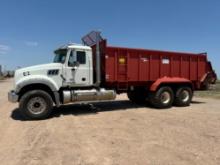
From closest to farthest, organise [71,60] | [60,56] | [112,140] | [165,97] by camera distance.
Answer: [112,140]
[71,60]
[60,56]
[165,97]

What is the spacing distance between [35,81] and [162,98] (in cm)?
613

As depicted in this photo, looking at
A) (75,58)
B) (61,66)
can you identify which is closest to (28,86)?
(61,66)

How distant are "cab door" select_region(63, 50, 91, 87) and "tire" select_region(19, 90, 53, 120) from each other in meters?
1.26

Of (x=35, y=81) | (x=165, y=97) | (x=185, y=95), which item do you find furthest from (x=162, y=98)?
(x=35, y=81)

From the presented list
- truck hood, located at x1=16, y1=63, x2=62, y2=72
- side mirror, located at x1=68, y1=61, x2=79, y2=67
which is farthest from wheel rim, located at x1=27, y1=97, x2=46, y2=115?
side mirror, located at x1=68, y1=61, x2=79, y2=67

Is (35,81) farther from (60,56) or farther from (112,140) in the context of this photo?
(112,140)

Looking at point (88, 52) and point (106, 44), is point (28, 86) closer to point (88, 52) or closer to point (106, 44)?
point (88, 52)

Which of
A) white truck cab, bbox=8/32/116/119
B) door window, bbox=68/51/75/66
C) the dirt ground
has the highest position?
door window, bbox=68/51/75/66

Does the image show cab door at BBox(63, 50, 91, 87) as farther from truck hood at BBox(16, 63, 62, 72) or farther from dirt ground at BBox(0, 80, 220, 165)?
dirt ground at BBox(0, 80, 220, 165)

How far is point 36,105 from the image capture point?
32.2 feet

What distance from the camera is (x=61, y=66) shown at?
412 inches

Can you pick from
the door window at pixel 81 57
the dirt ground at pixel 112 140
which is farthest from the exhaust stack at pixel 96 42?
the dirt ground at pixel 112 140

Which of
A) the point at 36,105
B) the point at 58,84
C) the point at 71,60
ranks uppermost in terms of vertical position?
the point at 71,60

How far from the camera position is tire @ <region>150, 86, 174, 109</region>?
12328 mm
